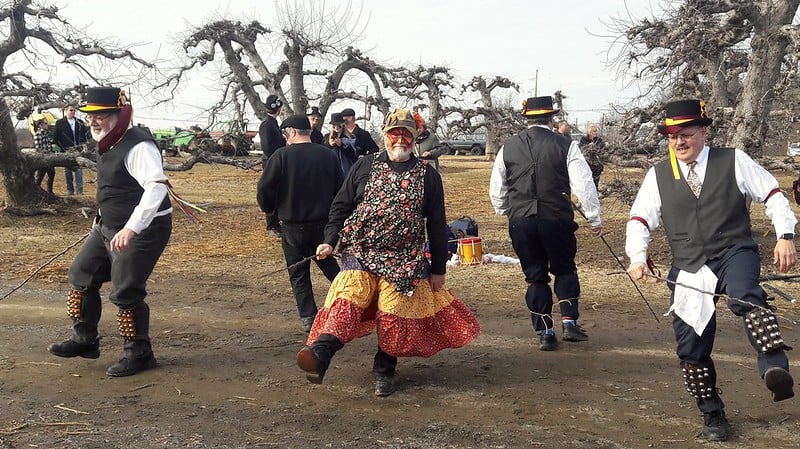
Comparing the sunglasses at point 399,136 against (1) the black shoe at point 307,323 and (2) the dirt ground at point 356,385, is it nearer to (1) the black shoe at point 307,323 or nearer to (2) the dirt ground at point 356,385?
(2) the dirt ground at point 356,385

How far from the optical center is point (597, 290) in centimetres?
820

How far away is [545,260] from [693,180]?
6.62 feet

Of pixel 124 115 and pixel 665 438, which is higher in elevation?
pixel 124 115

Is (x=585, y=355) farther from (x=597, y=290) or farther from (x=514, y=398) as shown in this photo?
(x=597, y=290)

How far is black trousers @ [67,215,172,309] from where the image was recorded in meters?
5.21

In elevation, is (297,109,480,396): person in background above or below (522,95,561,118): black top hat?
below

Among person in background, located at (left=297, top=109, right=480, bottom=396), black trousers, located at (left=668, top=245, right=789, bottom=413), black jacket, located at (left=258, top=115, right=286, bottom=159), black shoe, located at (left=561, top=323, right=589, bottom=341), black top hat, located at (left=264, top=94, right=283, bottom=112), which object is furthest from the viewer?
black jacket, located at (left=258, top=115, right=286, bottom=159)

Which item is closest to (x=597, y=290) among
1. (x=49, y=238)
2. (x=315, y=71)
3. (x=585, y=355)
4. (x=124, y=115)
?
(x=585, y=355)

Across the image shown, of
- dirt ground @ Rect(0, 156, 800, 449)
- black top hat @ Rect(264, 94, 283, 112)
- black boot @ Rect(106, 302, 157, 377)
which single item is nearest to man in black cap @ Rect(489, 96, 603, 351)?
dirt ground @ Rect(0, 156, 800, 449)

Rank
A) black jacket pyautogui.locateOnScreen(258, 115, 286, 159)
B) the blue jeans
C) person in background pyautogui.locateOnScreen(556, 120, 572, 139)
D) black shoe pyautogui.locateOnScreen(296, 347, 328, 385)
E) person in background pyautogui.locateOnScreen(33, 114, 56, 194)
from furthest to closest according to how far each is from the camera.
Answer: the blue jeans < person in background pyautogui.locateOnScreen(33, 114, 56, 194) < person in background pyautogui.locateOnScreen(556, 120, 572, 139) < black jacket pyautogui.locateOnScreen(258, 115, 286, 159) < black shoe pyautogui.locateOnScreen(296, 347, 328, 385)

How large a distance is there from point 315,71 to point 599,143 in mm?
9880

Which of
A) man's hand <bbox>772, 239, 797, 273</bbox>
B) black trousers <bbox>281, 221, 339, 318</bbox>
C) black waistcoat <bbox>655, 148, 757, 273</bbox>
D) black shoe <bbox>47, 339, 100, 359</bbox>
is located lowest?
black shoe <bbox>47, 339, 100, 359</bbox>

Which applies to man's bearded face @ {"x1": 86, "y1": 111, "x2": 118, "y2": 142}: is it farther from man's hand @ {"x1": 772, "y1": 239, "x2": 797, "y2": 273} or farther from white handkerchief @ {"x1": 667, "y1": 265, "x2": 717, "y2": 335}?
man's hand @ {"x1": 772, "y1": 239, "x2": 797, "y2": 273}

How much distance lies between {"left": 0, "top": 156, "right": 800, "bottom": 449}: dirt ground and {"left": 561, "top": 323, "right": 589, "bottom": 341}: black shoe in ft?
0.19
